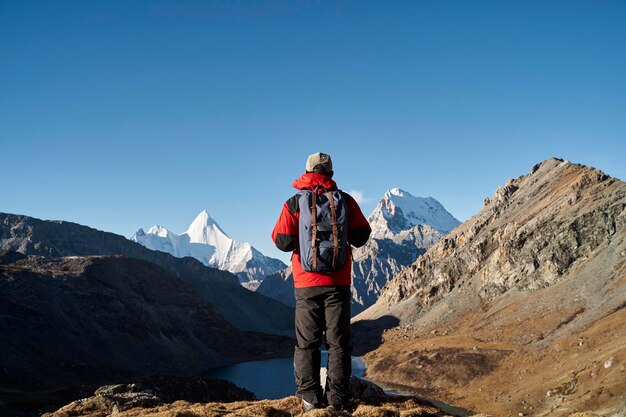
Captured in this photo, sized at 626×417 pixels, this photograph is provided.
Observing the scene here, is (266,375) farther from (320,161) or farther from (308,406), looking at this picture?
(320,161)

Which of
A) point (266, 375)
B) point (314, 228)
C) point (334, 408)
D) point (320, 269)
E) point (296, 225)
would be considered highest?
point (296, 225)

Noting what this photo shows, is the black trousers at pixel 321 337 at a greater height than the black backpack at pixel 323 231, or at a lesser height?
lesser

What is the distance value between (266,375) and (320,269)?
100.0 metres

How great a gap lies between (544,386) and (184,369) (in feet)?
275

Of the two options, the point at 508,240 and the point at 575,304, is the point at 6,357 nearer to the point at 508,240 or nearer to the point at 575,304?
the point at 575,304

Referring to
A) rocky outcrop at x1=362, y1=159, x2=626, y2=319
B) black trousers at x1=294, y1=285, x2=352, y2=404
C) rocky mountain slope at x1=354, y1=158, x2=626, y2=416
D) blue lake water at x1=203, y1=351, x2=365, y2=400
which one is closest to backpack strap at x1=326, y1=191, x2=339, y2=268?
black trousers at x1=294, y1=285, x2=352, y2=404

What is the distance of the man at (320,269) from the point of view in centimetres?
1001

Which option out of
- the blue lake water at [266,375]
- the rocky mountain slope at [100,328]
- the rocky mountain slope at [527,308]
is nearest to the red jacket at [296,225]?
the rocky mountain slope at [527,308]

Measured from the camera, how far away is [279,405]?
1131cm

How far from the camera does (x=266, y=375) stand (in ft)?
340

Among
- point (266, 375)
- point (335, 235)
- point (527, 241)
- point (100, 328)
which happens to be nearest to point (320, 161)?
point (335, 235)

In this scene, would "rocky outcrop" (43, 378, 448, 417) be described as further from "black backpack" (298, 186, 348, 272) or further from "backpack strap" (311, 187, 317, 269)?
"backpack strap" (311, 187, 317, 269)

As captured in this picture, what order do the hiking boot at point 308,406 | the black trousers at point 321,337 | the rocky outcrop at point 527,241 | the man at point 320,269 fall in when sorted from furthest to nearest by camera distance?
the rocky outcrop at point 527,241 < the hiking boot at point 308,406 < the black trousers at point 321,337 < the man at point 320,269

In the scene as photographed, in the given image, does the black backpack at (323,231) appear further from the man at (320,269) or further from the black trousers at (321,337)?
the black trousers at (321,337)
